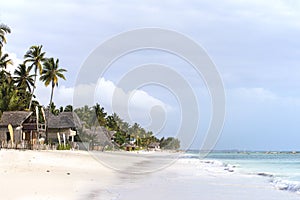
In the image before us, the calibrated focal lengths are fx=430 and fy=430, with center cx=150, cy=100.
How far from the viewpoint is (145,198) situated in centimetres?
1330

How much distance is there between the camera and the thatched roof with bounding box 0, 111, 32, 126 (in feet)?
124

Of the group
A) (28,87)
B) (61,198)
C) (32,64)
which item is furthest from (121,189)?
(28,87)

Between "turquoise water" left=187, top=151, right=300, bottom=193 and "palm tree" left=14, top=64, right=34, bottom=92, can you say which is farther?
"palm tree" left=14, top=64, right=34, bottom=92

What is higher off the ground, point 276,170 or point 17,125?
point 17,125

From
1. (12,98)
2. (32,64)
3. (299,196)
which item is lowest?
(299,196)

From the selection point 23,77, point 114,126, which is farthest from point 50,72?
point 114,126

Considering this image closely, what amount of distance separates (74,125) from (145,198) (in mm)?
37136

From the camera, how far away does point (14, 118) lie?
3806 centimetres

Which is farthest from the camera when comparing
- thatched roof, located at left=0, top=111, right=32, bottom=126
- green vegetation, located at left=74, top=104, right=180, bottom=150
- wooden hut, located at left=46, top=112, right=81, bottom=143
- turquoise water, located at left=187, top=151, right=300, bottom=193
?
green vegetation, located at left=74, top=104, right=180, bottom=150

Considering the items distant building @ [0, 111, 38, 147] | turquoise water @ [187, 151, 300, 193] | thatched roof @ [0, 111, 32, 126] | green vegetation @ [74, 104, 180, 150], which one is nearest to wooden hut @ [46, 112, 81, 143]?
green vegetation @ [74, 104, 180, 150]

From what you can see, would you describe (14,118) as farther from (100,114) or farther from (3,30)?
(100,114)

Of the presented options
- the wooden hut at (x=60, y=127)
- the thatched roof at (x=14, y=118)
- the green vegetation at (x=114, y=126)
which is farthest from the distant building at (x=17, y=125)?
the green vegetation at (x=114, y=126)

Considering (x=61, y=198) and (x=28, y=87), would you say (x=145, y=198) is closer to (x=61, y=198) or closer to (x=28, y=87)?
(x=61, y=198)

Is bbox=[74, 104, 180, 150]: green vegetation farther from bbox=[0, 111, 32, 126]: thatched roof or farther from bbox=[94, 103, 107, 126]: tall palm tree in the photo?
bbox=[0, 111, 32, 126]: thatched roof
